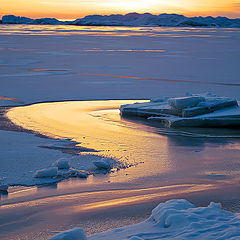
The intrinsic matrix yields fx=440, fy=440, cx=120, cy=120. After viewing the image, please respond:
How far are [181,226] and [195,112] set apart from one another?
4.15 metres

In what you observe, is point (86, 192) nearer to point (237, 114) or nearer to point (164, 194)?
point (164, 194)

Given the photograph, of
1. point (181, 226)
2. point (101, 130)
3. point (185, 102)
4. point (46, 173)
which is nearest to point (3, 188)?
point (46, 173)

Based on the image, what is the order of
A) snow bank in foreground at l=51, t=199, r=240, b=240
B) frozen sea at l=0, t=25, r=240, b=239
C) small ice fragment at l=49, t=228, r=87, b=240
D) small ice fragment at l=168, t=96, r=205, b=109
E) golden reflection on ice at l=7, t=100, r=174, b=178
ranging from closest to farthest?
small ice fragment at l=49, t=228, r=87, b=240
snow bank in foreground at l=51, t=199, r=240, b=240
frozen sea at l=0, t=25, r=240, b=239
golden reflection on ice at l=7, t=100, r=174, b=178
small ice fragment at l=168, t=96, r=205, b=109

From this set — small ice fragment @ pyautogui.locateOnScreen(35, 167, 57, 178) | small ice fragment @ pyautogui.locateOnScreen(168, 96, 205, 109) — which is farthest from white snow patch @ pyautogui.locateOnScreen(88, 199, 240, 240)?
small ice fragment @ pyautogui.locateOnScreen(168, 96, 205, 109)

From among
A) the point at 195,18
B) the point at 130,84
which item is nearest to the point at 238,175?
the point at 130,84

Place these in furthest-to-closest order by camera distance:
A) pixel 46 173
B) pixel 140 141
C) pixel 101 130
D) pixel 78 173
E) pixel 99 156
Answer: pixel 101 130 < pixel 140 141 < pixel 99 156 < pixel 78 173 < pixel 46 173

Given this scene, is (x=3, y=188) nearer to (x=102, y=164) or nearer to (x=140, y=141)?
(x=102, y=164)

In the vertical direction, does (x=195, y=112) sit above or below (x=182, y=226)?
above

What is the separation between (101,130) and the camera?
6.39 meters

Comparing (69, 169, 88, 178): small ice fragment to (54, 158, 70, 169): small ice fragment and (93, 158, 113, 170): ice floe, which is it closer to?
(54, 158, 70, 169): small ice fragment

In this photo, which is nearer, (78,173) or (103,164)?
(78,173)

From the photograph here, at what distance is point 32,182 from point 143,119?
3.53 m

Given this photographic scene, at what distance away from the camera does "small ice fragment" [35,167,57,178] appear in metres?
4.13

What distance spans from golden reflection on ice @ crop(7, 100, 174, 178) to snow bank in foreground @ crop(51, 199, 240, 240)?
1250 millimetres
